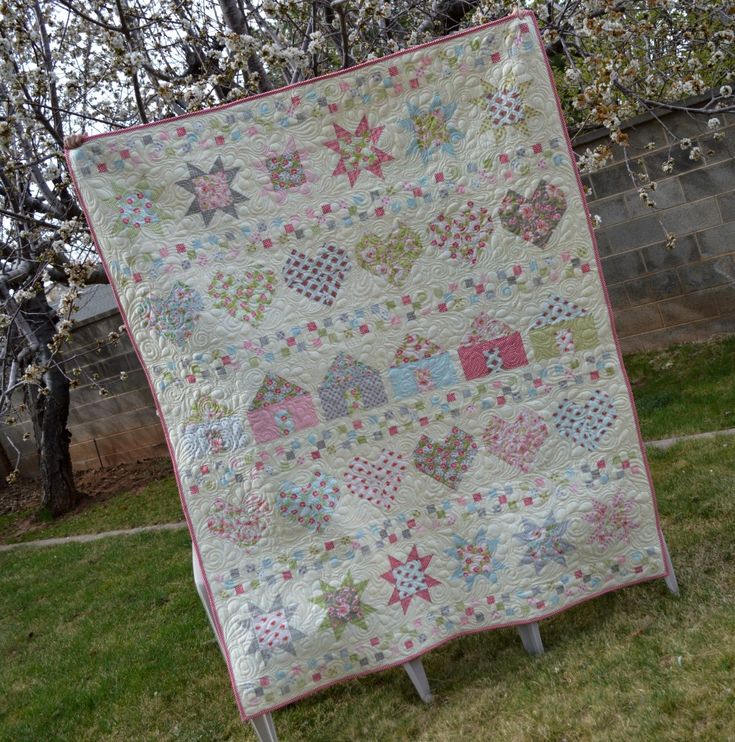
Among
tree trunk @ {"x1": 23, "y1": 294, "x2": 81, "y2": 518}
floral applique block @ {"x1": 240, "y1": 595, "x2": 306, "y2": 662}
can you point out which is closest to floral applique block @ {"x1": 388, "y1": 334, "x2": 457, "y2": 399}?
floral applique block @ {"x1": 240, "y1": 595, "x2": 306, "y2": 662}

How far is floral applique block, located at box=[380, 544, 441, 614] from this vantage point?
2639mm

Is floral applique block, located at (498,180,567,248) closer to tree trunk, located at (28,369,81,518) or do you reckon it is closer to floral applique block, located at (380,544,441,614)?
floral applique block, located at (380,544,441,614)

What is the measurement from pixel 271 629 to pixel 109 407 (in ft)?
20.1

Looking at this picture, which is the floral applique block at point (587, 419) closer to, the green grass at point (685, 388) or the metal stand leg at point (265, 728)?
the metal stand leg at point (265, 728)

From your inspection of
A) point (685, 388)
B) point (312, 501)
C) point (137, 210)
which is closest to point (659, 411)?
point (685, 388)

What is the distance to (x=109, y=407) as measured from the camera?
324 inches

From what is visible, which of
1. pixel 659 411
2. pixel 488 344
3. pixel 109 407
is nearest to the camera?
pixel 488 344

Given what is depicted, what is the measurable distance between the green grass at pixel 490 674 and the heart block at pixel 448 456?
26.8 inches

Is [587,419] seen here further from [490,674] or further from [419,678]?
[419,678]

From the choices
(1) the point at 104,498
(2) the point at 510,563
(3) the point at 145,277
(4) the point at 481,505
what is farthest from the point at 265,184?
(1) the point at 104,498

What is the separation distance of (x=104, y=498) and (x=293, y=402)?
5.54 m

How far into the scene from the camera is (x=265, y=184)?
103 inches

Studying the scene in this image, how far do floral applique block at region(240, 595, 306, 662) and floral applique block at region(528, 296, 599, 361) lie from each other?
3.82ft

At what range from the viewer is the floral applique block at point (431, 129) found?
262 cm
